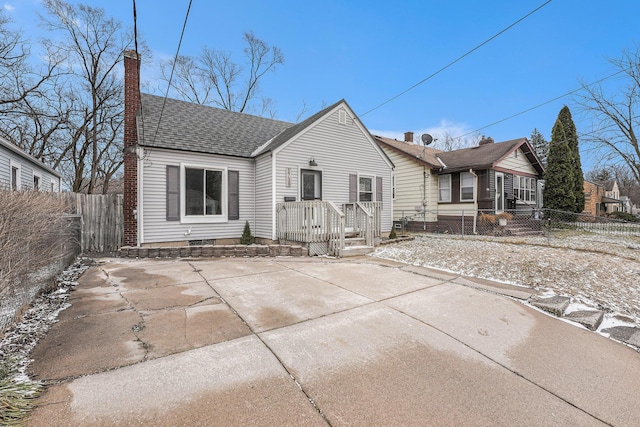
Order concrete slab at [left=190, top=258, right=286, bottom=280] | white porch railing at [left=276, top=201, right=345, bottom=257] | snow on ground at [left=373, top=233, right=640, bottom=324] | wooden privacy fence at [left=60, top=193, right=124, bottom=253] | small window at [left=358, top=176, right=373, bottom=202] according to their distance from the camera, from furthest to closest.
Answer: small window at [left=358, top=176, right=373, bottom=202] < wooden privacy fence at [left=60, top=193, right=124, bottom=253] < white porch railing at [left=276, top=201, right=345, bottom=257] < concrete slab at [left=190, top=258, right=286, bottom=280] < snow on ground at [left=373, top=233, right=640, bottom=324]

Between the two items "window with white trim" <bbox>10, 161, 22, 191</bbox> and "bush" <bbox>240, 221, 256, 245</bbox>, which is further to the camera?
"window with white trim" <bbox>10, 161, 22, 191</bbox>

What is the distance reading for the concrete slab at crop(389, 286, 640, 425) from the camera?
2.22 metres

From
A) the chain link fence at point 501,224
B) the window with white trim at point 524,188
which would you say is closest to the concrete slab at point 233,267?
→ the chain link fence at point 501,224

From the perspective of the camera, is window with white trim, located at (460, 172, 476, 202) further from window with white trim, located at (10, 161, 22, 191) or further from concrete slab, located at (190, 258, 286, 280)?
window with white trim, located at (10, 161, 22, 191)

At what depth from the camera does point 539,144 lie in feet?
118

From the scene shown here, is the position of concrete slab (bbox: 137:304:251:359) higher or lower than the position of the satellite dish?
lower

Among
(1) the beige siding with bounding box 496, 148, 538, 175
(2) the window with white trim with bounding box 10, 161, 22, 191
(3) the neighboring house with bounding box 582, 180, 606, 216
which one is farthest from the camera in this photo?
(3) the neighboring house with bounding box 582, 180, 606, 216

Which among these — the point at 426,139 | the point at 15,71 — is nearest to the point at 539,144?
the point at 426,139

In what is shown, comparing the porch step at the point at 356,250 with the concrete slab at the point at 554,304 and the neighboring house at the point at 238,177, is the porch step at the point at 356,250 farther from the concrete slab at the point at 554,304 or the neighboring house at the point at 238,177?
the concrete slab at the point at 554,304

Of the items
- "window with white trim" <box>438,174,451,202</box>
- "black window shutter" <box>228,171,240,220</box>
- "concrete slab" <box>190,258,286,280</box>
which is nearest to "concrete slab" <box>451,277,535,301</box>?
"concrete slab" <box>190,258,286,280</box>

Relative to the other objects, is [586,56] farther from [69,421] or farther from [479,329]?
[69,421]

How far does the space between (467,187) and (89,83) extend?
82.8 ft

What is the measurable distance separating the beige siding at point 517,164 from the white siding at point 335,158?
21.9 feet

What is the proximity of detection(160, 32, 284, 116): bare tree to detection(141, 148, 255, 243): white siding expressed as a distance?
670 inches
